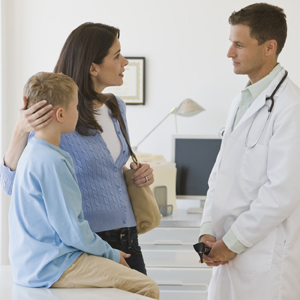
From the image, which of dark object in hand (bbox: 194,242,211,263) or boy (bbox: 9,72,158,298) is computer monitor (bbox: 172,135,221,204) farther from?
boy (bbox: 9,72,158,298)

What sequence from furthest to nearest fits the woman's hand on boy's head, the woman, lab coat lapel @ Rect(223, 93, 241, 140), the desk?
lab coat lapel @ Rect(223, 93, 241, 140) → the woman → the woman's hand on boy's head → the desk

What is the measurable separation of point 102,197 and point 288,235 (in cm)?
60

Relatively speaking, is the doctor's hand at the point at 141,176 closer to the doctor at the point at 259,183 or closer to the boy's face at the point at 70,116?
the doctor at the point at 259,183

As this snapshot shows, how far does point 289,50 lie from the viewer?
118 inches

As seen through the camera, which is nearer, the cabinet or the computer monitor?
the cabinet

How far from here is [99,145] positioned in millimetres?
1366

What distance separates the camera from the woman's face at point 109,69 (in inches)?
56.1

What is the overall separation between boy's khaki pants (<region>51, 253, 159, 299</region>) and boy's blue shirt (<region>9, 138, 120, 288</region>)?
19 mm

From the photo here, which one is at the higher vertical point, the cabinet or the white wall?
the white wall

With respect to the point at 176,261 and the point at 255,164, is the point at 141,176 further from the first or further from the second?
the point at 176,261

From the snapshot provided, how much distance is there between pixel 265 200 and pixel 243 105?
1.28ft

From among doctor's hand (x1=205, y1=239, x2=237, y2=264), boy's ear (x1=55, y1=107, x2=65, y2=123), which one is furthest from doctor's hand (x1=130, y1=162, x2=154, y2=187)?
boy's ear (x1=55, y1=107, x2=65, y2=123)

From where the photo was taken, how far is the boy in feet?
3.21

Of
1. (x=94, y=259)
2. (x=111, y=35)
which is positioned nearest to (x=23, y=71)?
(x=111, y=35)
